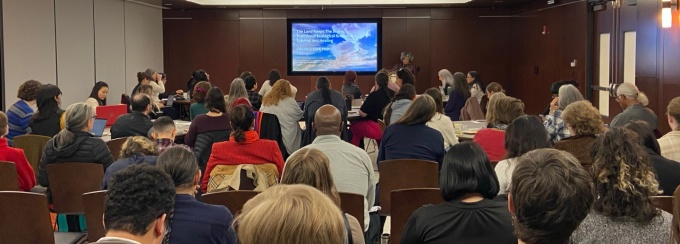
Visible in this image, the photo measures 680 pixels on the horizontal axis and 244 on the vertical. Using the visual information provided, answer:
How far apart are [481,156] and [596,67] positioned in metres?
10.6

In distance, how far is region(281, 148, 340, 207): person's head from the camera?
3463 millimetres

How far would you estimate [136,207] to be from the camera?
7.93 feet

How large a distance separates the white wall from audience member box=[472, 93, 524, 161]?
645 cm

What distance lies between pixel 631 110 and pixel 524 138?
3517 mm

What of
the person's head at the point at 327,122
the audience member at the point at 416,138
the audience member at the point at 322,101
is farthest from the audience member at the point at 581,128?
the audience member at the point at 322,101

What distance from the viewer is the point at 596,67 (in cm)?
1316

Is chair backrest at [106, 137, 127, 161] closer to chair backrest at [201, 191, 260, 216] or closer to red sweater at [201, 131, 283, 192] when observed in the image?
red sweater at [201, 131, 283, 192]

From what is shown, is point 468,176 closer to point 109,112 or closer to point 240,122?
point 240,122

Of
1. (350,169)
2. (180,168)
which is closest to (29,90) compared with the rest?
(350,169)

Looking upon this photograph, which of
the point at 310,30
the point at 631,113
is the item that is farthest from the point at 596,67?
the point at 310,30

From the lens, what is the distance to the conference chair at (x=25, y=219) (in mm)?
4219

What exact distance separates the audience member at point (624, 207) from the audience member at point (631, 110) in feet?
14.2

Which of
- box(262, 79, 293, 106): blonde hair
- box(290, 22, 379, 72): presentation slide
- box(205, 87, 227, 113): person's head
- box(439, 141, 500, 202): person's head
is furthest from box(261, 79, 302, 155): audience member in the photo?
box(290, 22, 379, 72): presentation slide

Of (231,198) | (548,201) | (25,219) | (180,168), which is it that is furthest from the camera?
(231,198)
